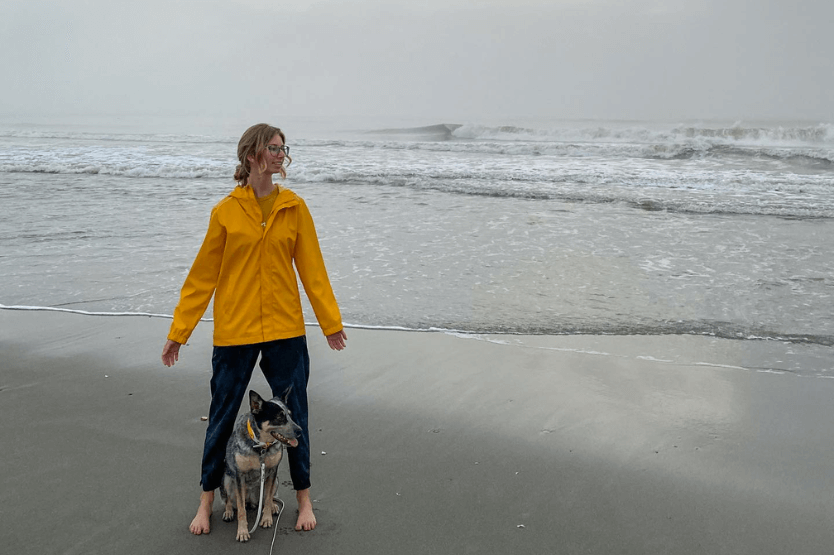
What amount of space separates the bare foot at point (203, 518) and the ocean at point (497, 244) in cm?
319

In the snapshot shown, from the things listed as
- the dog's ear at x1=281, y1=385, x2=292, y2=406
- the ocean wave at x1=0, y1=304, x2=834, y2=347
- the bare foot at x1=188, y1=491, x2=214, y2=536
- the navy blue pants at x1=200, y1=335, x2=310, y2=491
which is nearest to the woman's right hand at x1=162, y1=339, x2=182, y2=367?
the navy blue pants at x1=200, y1=335, x2=310, y2=491

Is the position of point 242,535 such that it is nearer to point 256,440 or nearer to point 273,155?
point 256,440

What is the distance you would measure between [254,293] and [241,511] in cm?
93

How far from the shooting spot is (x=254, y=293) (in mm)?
3078

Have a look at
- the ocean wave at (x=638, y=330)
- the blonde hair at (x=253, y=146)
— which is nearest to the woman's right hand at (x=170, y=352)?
the blonde hair at (x=253, y=146)

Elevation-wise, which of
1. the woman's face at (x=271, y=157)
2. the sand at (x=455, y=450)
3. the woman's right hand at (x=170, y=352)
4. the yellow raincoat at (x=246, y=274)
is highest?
the woman's face at (x=271, y=157)

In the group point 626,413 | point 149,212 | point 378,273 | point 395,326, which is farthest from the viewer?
point 149,212

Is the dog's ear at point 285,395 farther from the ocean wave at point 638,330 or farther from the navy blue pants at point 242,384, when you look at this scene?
the ocean wave at point 638,330

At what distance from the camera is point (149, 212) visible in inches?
475

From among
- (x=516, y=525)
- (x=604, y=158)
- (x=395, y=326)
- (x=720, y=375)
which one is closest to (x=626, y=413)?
(x=720, y=375)

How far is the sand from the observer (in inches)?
129

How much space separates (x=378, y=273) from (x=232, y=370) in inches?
197

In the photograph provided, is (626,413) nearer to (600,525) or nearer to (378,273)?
(600,525)

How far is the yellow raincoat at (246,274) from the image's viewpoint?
3023 millimetres
